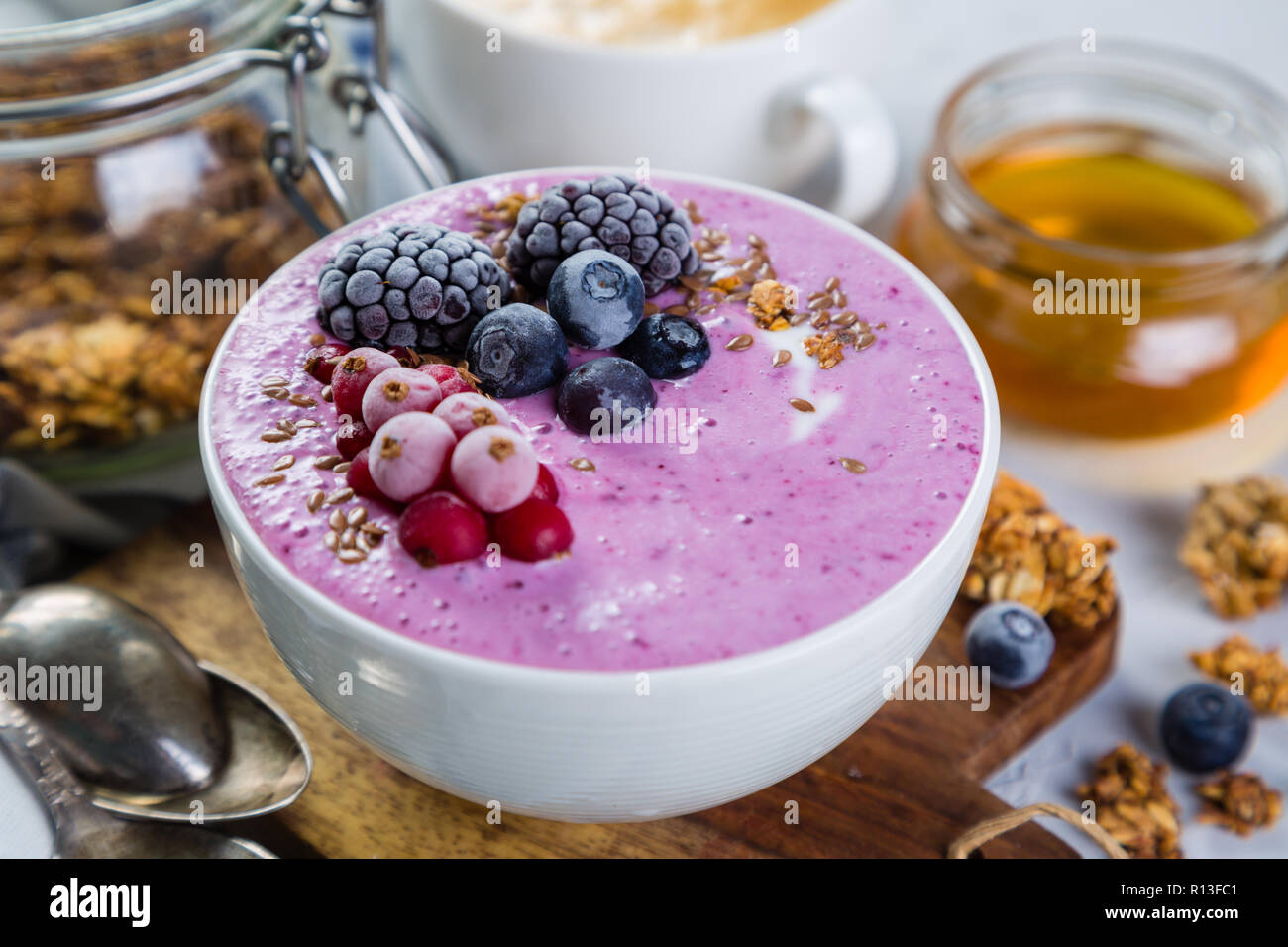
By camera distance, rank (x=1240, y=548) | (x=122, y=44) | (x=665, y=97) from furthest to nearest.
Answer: (x=665, y=97) < (x=1240, y=548) < (x=122, y=44)

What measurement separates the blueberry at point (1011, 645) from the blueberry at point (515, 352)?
483mm

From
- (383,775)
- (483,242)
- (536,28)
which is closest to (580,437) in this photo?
(483,242)

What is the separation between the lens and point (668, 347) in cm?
89

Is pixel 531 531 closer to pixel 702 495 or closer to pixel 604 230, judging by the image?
pixel 702 495

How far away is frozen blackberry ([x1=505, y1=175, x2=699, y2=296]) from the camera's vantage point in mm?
928

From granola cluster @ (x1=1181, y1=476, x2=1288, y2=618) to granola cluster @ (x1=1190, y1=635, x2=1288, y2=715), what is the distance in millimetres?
57

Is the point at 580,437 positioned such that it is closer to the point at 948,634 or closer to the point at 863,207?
the point at 948,634

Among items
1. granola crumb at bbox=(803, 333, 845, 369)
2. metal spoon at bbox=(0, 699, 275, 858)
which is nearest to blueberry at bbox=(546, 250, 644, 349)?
granola crumb at bbox=(803, 333, 845, 369)

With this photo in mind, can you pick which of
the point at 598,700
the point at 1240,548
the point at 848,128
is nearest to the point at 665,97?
the point at 848,128

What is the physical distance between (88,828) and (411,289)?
1.60ft

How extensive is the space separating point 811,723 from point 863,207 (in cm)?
83

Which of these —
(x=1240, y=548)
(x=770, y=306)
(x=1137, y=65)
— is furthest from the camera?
(x=1137, y=65)

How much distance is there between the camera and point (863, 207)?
1.49 meters

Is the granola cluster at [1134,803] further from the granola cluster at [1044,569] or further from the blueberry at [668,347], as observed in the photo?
the blueberry at [668,347]
